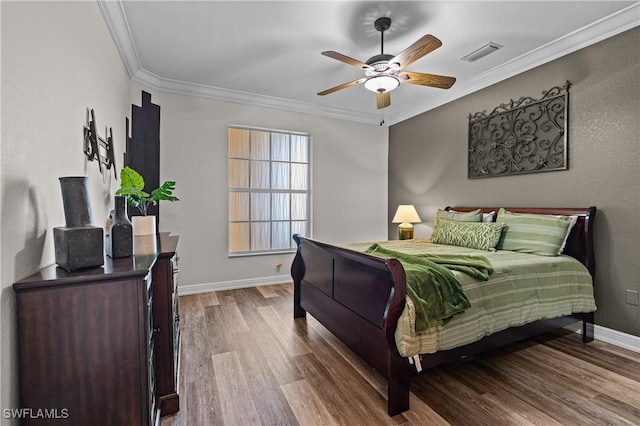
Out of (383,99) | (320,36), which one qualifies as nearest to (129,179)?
(320,36)

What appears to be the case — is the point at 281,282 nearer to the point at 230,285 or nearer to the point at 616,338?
the point at 230,285

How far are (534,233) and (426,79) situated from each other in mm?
1738

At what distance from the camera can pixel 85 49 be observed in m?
1.90

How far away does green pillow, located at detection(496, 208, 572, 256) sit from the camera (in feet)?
8.55

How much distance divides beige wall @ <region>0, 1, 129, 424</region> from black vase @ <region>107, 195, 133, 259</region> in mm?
238

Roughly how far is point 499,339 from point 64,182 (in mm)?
2700

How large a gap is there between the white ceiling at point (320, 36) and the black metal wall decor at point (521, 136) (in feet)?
0.93

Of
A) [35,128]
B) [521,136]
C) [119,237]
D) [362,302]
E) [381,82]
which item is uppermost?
[381,82]

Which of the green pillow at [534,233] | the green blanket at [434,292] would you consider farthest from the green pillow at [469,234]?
the green blanket at [434,292]

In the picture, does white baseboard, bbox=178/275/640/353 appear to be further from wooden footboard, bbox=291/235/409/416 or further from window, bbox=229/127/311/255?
wooden footboard, bbox=291/235/409/416

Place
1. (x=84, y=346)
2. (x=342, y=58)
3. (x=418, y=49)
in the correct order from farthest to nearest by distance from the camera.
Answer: (x=342, y=58) → (x=418, y=49) → (x=84, y=346)

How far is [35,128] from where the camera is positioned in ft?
4.09

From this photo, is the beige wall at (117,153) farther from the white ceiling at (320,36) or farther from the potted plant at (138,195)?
the white ceiling at (320,36)

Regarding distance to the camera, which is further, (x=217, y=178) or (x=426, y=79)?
(x=217, y=178)
